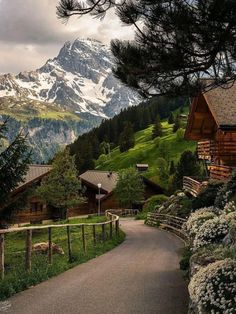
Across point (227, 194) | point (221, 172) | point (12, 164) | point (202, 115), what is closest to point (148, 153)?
point (202, 115)

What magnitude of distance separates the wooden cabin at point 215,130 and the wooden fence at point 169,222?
93.9 inches

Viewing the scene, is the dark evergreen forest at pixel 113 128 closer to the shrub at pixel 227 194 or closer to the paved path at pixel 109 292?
the shrub at pixel 227 194

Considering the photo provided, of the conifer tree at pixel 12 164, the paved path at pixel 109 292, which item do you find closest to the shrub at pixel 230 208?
the paved path at pixel 109 292

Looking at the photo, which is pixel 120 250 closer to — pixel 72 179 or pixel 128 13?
pixel 128 13

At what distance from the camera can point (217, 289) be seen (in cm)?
711

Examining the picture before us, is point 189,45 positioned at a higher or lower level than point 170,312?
higher

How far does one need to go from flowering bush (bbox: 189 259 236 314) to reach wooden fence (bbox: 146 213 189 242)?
68.1ft

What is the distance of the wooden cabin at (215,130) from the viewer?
29.6 metres

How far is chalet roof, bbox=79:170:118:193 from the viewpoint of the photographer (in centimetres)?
7766

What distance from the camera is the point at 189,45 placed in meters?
9.26

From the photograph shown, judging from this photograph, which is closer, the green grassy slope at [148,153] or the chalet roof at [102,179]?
the chalet roof at [102,179]

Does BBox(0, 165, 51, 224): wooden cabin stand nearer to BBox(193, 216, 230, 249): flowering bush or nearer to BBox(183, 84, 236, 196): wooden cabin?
BBox(183, 84, 236, 196): wooden cabin

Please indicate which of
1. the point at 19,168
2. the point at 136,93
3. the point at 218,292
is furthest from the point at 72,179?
the point at 218,292

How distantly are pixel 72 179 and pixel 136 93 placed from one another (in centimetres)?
4359
